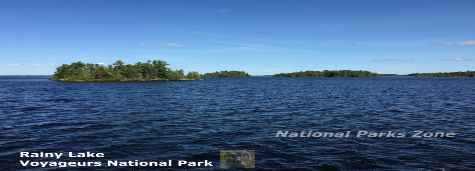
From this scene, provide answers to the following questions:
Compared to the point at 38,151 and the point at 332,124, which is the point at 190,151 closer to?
the point at 38,151

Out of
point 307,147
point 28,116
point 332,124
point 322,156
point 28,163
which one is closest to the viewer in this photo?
point 28,163

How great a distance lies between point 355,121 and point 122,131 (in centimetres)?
2410

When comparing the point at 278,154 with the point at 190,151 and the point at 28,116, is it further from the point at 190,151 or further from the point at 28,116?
the point at 28,116

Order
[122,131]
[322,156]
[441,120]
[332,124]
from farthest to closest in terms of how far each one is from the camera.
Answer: [441,120] → [332,124] → [122,131] → [322,156]

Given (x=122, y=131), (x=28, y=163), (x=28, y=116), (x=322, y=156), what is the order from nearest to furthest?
(x=28, y=163)
(x=322, y=156)
(x=122, y=131)
(x=28, y=116)

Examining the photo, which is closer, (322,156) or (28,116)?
(322,156)

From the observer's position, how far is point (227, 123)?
118ft

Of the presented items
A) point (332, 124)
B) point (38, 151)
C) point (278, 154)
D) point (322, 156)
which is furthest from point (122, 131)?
point (332, 124)

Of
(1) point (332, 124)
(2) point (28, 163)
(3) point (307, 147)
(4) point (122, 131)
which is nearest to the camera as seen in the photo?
(2) point (28, 163)

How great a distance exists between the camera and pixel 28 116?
135 feet

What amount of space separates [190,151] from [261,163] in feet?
17.9

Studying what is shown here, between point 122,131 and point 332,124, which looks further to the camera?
point 332,124

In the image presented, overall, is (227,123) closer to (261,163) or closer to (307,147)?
(307,147)

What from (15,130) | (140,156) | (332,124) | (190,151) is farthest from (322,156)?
(15,130)
